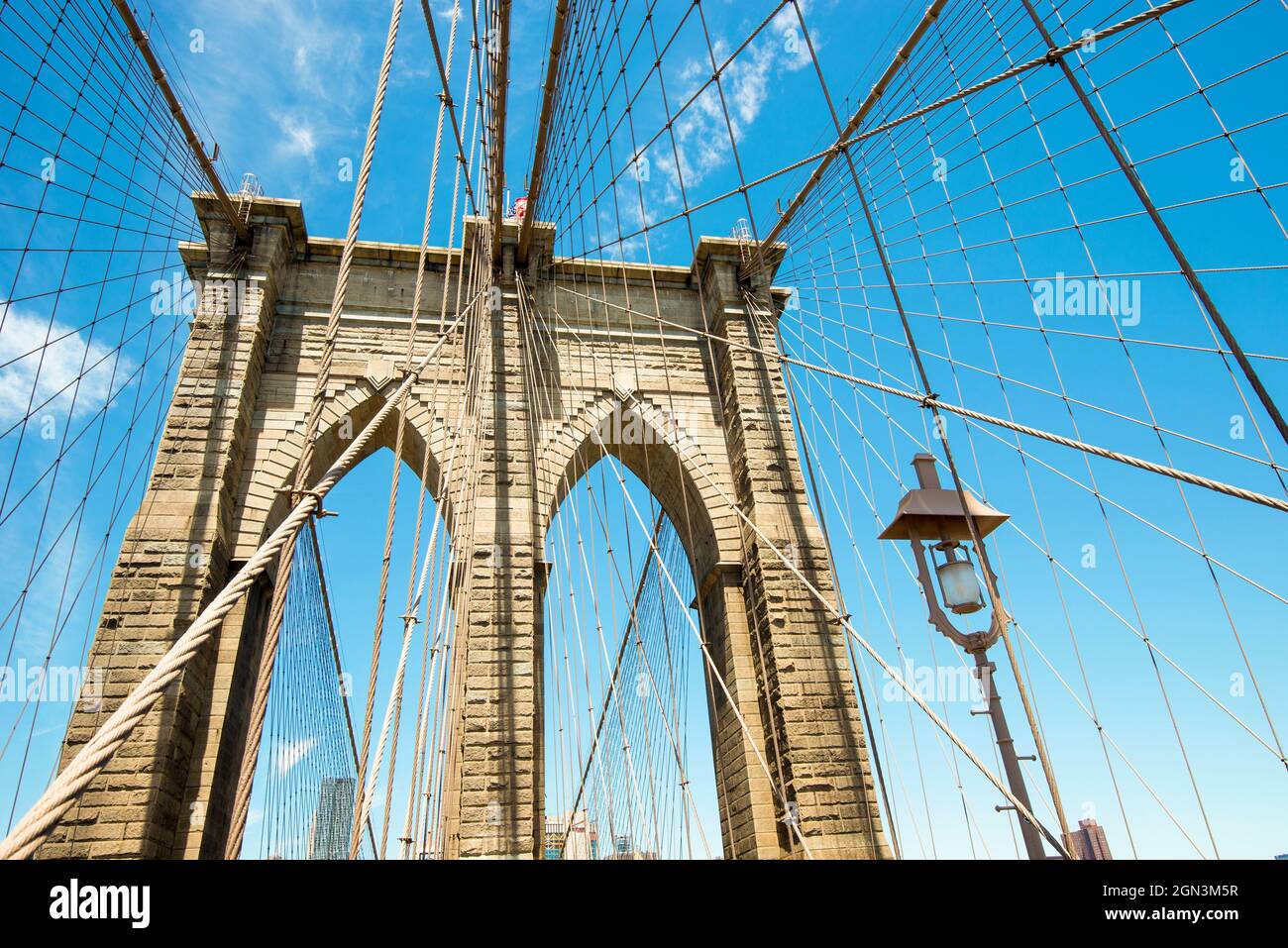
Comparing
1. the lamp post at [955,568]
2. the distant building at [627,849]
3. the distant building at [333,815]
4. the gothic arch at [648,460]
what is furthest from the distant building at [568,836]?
the distant building at [333,815]

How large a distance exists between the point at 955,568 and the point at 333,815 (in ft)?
46.7

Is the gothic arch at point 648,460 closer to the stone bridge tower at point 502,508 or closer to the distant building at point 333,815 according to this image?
the stone bridge tower at point 502,508

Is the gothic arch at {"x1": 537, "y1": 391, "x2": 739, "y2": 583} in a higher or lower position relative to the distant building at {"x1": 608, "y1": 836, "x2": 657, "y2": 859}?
higher

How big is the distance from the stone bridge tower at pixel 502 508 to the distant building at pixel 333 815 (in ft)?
25.5

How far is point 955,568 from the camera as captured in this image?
10.9ft

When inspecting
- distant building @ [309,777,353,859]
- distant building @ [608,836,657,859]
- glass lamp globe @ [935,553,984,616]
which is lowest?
distant building @ [608,836,657,859]

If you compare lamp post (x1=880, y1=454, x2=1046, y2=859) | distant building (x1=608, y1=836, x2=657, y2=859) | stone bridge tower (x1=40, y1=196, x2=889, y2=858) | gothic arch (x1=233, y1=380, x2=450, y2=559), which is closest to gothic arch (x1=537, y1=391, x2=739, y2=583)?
stone bridge tower (x1=40, y1=196, x2=889, y2=858)

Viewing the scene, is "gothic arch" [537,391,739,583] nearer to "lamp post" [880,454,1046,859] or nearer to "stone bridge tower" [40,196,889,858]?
"stone bridge tower" [40,196,889,858]

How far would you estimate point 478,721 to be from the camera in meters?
6.91

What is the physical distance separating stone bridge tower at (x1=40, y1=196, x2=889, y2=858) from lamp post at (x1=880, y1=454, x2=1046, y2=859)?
2787mm

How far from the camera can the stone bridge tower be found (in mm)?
6512

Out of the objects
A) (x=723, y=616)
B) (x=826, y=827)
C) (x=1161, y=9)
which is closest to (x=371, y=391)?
(x=723, y=616)

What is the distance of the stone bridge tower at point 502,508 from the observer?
651 cm
